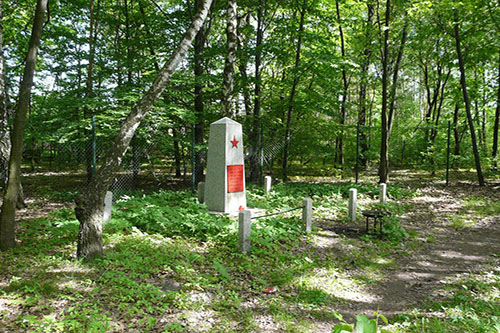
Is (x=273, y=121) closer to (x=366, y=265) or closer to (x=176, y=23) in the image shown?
(x=176, y=23)

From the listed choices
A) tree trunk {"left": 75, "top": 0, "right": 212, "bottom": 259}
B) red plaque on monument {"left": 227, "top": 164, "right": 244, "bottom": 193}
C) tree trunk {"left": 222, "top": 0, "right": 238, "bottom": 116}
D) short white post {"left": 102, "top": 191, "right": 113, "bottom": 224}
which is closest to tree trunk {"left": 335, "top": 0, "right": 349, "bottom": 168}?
tree trunk {"left": 222, "top": 0, "right": 238, "bottom": 116}

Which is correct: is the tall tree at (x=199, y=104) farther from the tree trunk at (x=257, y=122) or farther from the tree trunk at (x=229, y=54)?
the tree trunk at (x=229, y=54)

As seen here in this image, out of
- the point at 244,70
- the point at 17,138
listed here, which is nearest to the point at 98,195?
the point at 17,138

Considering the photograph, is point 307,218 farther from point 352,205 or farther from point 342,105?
point 342,105

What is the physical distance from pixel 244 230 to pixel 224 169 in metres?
2.49

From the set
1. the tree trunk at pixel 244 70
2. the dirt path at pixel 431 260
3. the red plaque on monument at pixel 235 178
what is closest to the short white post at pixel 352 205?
the dirt path at pixel 431 260

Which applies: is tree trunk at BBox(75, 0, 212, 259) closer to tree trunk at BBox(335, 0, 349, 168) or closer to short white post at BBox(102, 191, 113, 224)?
short white post at BBox(102, 191, 113, 224)

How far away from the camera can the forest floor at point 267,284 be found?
3.61 m

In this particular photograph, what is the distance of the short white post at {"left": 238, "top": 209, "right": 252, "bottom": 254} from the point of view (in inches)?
225

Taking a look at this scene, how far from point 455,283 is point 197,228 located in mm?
4791

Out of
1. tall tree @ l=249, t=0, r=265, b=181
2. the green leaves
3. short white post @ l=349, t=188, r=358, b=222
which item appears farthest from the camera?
tall tree @ l=249, t=0, r=265, b=181

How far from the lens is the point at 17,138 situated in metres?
4.64

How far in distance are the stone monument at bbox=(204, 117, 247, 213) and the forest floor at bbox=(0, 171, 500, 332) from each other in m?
1.87

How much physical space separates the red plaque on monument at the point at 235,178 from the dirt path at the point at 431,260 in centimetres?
397
